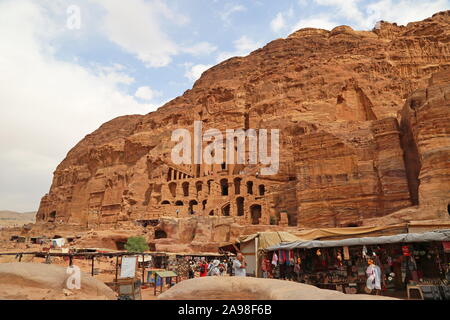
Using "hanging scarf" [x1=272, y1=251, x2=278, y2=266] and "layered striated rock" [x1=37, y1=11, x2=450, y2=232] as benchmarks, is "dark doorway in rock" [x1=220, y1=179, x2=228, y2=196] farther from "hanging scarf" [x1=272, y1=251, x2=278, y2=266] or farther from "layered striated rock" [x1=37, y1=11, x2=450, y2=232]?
"hanging scarf" [x1=272, y1=251, x2=278, y2=266]

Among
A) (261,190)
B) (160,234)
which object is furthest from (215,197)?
(160,234)

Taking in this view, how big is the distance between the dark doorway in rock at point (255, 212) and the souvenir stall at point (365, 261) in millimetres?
25282

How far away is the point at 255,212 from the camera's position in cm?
4128

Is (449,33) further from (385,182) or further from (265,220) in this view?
(265,220)

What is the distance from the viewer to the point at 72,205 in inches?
3014

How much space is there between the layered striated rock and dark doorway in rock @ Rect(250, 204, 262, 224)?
0.37ft

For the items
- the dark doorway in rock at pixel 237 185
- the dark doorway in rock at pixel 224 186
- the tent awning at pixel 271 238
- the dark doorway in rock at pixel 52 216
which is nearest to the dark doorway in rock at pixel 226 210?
the dark doorway in rock at pixel 237 185

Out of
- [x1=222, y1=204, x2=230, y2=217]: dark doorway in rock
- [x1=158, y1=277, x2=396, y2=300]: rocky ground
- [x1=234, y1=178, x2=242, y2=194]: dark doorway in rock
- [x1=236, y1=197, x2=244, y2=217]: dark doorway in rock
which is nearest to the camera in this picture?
[x1=158, y1=277, x2=396, y2=300]: rocky ground

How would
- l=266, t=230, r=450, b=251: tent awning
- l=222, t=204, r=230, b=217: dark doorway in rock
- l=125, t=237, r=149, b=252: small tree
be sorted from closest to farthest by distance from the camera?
l=266, t=230, r=450, b=251: tent awning, l=125, t=237, r=149, b=252: small tree, l=222, t=204, r=230, b=217: dark doorway in rock

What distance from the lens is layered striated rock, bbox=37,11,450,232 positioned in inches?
1194

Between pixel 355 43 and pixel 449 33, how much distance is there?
1802 cm

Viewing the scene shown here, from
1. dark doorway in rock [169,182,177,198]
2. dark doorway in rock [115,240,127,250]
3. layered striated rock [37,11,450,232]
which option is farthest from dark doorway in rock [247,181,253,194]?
dark doorway in rock [115,240,127,250]

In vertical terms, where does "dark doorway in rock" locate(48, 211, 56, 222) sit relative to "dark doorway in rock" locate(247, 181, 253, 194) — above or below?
below
